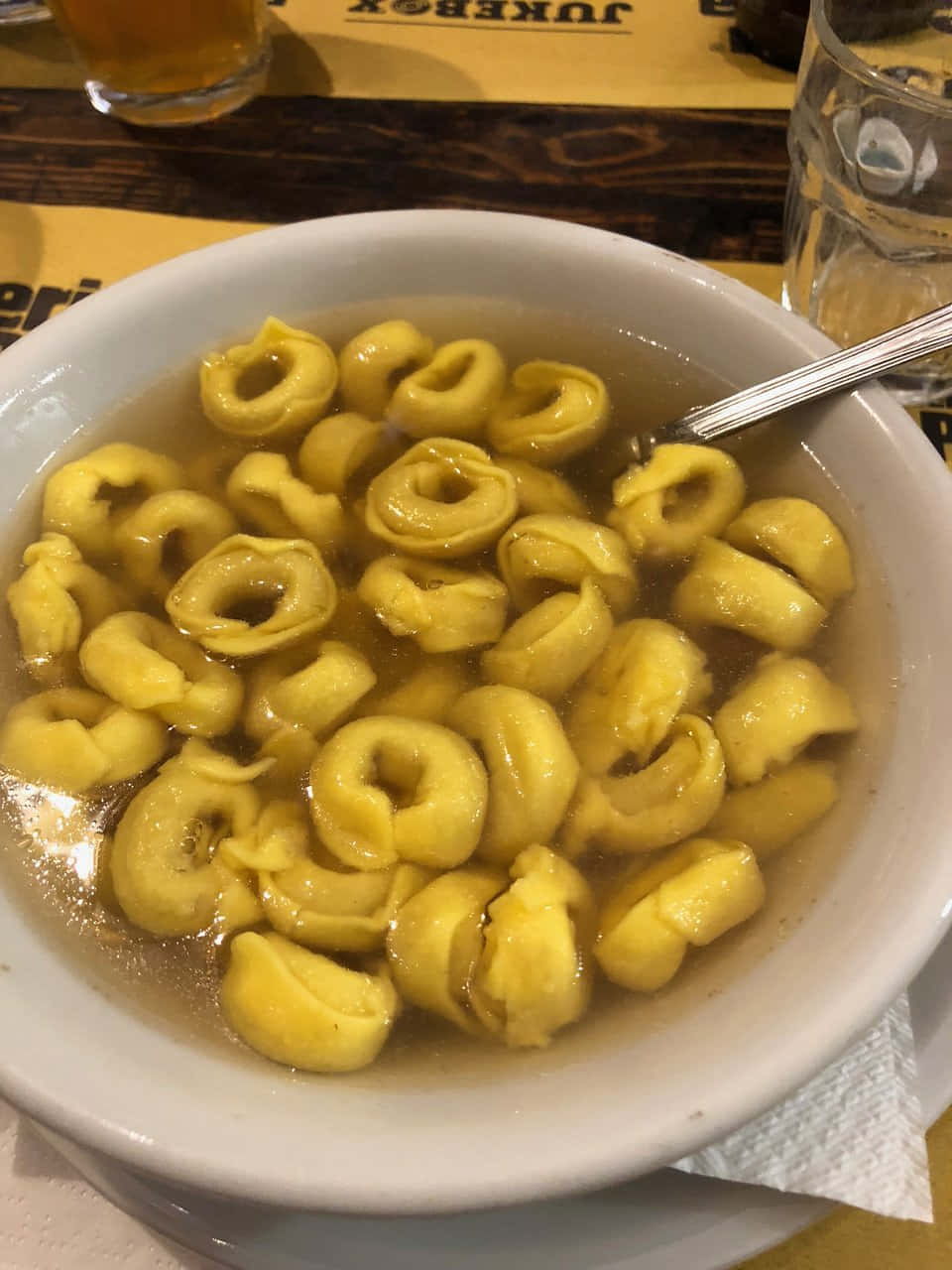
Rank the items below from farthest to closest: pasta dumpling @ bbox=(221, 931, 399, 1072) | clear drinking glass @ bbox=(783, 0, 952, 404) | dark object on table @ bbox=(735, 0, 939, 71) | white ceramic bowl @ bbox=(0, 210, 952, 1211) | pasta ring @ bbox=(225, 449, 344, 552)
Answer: dark object on table @ bbox=(735, 0, 939, 71)
clear drinking glass @ bbox=(783, 0, 952, 404)
pasta ring @ bbox=(225, 449, 344, 552)
pasta dumpling @ bbox=(221, 931, 399, 1072)
white ceramic bowl @ bbox=(0, 210, 952, 1211)

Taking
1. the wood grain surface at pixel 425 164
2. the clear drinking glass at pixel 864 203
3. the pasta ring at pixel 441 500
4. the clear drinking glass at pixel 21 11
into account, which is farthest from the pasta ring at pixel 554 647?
the clear drinking glass at pixel 21 11

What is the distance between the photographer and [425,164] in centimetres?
148

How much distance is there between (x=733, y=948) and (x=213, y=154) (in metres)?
1.34

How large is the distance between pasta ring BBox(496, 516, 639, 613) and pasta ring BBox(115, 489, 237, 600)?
0.94 feet

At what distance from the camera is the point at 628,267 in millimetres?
1005

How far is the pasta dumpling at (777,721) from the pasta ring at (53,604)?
0.58m

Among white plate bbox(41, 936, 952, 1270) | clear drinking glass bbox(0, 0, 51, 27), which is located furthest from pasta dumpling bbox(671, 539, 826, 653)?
clear drinking glass bbox(0, 0, 51, 27)

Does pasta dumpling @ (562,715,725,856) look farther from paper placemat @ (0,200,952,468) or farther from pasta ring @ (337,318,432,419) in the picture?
paper placemat @ (0,200,952,468)

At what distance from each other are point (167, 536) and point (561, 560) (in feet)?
1.28

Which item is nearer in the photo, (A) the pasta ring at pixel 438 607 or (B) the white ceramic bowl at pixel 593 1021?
(B) the white ceramic bowl at pixel 593 1021

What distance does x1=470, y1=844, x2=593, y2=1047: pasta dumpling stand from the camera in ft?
2.33

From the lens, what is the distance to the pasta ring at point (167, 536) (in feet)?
3.23

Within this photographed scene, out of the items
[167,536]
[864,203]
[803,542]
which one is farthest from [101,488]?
[864,203]

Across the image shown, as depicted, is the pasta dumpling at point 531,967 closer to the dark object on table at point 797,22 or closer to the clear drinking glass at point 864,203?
the clear drinking glass at point 864,203
